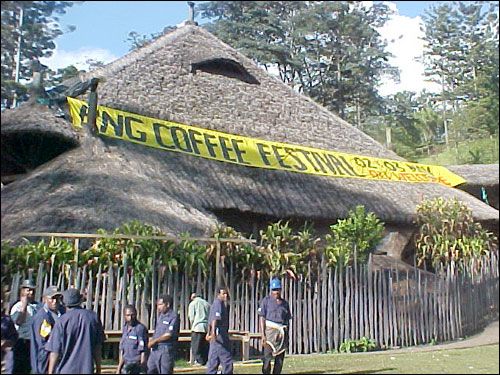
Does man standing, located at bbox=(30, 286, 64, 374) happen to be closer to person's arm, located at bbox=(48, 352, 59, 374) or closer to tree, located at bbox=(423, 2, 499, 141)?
person's arm, located at bbox=(48, 352, 59, 374)

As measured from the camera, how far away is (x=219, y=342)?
8047 mm

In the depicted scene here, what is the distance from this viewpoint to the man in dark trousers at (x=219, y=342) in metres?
7.79

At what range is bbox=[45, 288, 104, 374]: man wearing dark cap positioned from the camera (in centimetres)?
559

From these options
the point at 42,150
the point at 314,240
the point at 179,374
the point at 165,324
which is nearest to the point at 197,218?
the point at 314,240

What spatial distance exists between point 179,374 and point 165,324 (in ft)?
6.08

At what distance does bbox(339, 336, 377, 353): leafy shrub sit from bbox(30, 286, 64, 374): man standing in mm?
6316

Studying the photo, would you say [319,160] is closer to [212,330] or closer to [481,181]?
[481,181]

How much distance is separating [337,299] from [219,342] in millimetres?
4934

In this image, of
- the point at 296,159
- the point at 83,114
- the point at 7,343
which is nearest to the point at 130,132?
the point at 83,114

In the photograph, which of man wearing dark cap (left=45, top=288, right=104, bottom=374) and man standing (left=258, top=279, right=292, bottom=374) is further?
man standing (left=258, top=279, right=292, bottom=374)

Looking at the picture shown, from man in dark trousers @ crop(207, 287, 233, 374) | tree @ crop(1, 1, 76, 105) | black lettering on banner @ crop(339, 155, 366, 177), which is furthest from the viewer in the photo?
black lettering on banner @ crop(339, 155, 366, 177)

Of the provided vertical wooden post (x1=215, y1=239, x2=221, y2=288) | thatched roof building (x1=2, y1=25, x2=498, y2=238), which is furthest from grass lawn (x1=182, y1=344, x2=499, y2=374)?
thatched roof building (x1=2, y1=25, x2=498, y2=238)

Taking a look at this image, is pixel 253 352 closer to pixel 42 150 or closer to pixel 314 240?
pixel 314 240

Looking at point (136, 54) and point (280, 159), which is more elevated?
point (136, 54)
